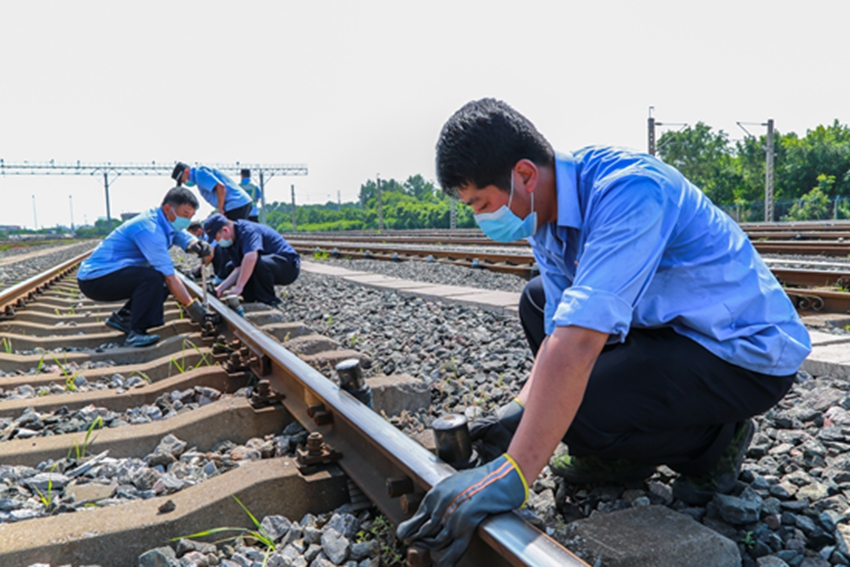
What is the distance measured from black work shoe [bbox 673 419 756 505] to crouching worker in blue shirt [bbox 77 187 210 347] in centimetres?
382

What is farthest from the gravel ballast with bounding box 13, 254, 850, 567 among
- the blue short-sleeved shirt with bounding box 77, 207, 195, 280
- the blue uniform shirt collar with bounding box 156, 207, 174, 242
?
the blue uniform shirt collar with bounding box 156, 207, 174, 242

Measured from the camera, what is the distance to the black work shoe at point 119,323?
206 inches

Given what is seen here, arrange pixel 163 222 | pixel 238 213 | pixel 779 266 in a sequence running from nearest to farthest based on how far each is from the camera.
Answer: pixel 163 222 < pixel 779 266 < pixel 238 213

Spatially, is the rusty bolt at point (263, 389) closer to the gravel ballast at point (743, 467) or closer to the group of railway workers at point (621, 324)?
the gravel ballast at point (743, 467)

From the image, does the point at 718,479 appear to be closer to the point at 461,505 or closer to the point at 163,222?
the point at 461,505

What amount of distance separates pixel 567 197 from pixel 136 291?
432 centimetres

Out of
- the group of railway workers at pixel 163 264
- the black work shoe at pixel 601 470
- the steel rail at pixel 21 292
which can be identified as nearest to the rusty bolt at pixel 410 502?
the black work shoe at pixel 601 470

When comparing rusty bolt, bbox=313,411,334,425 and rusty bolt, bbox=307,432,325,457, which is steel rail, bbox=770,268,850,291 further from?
rusty bolt, bbox=307,432,325,457

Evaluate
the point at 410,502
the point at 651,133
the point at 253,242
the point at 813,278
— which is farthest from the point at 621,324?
the point at 651,133

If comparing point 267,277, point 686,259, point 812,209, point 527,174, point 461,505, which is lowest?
point 461,505

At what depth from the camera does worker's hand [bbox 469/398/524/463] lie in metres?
2.23

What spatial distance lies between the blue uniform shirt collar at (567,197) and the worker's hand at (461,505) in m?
0.71

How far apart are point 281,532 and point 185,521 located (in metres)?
0.29

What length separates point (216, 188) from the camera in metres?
8.94
